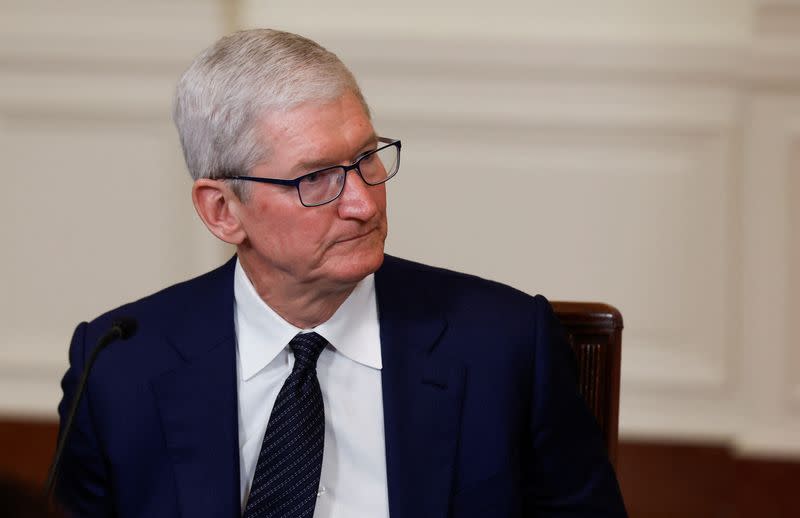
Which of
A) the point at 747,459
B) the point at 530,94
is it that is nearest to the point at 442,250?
the point at 530,94

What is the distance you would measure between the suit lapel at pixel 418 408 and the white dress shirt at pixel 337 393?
0.12ft

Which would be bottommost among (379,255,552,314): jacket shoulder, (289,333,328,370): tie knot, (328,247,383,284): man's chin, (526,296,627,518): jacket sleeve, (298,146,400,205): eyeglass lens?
(526,296,627,518): jacket sleeve

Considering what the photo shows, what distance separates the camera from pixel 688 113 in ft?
12.6

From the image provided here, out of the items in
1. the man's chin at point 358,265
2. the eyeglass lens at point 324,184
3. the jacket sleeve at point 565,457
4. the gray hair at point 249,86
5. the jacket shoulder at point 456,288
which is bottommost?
the jacket sleeve at point 565,457

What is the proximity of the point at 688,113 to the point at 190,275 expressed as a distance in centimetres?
182

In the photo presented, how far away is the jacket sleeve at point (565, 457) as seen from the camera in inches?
72.0

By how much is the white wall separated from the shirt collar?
2060mm

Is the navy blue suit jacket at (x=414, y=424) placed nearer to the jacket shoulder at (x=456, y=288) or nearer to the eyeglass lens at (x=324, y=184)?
the jacket shoulder at (x=456, y=288)

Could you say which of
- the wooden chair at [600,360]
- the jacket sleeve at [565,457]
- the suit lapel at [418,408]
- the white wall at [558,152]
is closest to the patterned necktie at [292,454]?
the suit lapel at [418,408]

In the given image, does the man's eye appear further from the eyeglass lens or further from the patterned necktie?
the patterned necktie

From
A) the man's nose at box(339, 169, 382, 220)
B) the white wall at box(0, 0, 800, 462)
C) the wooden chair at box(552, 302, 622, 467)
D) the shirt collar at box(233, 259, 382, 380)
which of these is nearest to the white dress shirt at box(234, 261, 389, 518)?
the shirt collar at box(233, 259, 382, 380)

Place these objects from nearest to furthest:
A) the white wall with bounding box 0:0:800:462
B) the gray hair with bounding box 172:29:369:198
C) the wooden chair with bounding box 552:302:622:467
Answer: the gray hair with bounding box 172:29:369:198, the wooden chair with bounding box 552:302:622:467, the white wall with bounding box 0:0:800:462

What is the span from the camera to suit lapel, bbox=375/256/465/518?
1.78 m

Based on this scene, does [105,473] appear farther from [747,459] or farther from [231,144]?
[747,459]
